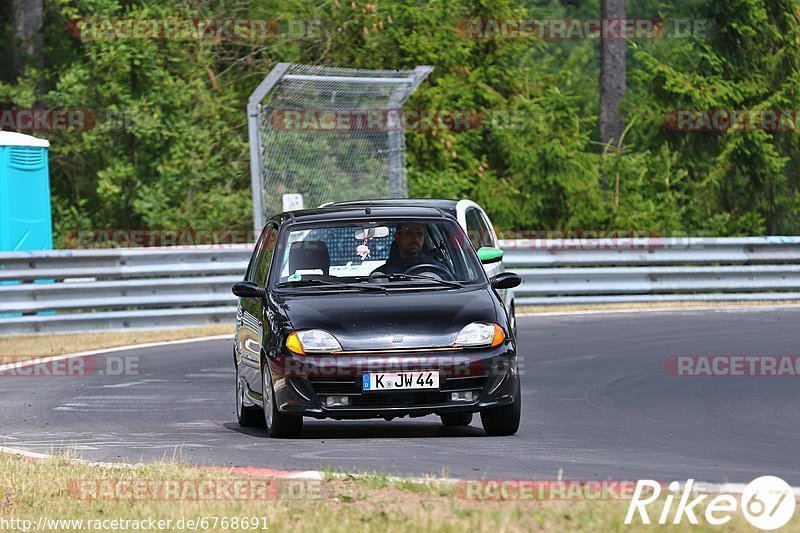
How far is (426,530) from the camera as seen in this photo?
6512mm

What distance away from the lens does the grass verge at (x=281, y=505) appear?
665cm

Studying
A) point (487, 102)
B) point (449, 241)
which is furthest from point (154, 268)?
point (487, 102)

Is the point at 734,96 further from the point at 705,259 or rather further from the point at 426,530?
the point at 426,530

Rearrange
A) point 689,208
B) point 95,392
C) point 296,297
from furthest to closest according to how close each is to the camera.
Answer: point 689,208 < point 95,392 < point 296,297

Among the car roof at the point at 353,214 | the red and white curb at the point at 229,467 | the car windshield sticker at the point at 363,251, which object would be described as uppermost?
the car roof at the point at 353,214

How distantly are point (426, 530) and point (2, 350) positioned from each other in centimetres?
1349

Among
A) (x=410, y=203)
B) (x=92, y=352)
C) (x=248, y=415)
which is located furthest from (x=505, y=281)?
(x=92, y=352)

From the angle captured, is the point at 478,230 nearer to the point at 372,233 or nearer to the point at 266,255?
the point at 372,233

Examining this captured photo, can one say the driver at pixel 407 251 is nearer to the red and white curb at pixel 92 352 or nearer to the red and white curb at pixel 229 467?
the red and white curb at pixel 229 467

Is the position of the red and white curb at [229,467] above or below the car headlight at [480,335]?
below

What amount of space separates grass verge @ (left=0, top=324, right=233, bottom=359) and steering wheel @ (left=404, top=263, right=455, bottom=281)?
8.10m

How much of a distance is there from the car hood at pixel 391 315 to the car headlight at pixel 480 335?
→ 4 centimetres

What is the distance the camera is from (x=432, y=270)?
11.5 m

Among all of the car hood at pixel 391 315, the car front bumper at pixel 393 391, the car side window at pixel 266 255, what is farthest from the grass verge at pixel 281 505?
the car side window at pixel 266 255
